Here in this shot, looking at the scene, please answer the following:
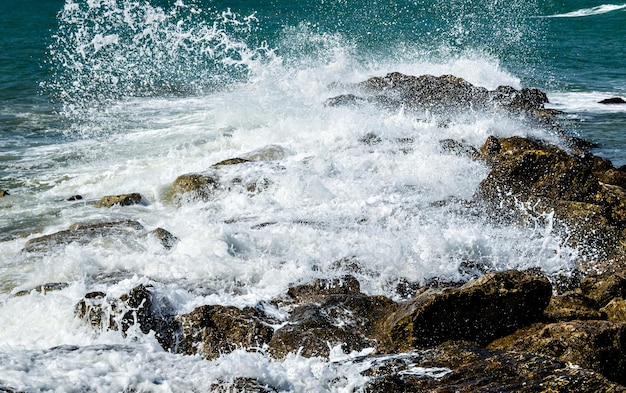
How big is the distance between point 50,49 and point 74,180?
745 inches

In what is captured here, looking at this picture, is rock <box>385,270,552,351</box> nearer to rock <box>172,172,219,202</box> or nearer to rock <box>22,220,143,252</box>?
rock <box>22,220,143,252</box>

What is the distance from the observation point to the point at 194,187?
36.3 feet

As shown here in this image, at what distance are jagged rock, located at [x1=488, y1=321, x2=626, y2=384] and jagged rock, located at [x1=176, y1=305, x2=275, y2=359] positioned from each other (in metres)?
2.33

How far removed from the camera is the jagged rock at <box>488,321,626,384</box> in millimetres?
4879

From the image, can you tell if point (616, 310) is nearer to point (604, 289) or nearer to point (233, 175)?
point (604, 289)

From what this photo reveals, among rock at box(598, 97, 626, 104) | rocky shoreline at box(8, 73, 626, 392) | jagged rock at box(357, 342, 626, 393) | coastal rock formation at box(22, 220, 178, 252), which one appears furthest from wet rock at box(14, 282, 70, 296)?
rock at box(598, 97, 626, 104)

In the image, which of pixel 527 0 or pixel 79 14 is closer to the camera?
pixel 79 14

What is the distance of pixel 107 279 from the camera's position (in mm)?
7520

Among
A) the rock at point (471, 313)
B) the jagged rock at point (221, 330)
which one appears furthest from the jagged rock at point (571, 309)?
the jagged rock at point (221, 330)

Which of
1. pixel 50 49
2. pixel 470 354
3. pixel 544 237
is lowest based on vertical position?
pixel 544 237

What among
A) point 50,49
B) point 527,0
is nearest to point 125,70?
point 50,49

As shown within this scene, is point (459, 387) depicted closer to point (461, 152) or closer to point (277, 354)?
point (277, 354)

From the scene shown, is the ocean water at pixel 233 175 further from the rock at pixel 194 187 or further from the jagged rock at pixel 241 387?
the rock at pixel 194 187

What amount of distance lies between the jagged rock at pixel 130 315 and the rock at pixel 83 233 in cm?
291
